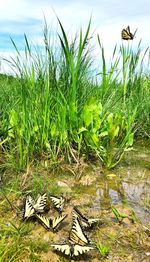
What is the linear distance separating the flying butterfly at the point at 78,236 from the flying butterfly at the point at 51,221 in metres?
0.13

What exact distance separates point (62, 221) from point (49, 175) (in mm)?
759

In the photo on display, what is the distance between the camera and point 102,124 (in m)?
3.43

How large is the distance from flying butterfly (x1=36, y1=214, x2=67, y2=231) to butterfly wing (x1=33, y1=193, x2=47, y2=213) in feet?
0.27

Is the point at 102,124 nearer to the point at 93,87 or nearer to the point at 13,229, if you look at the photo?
the point at 93,87

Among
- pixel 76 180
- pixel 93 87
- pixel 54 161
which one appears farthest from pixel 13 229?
pixel 93 87

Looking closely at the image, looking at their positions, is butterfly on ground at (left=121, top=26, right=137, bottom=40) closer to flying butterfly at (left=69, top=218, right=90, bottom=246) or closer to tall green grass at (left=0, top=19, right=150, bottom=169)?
tall green grass at (left=0, top=19, right=150, bottom=169)

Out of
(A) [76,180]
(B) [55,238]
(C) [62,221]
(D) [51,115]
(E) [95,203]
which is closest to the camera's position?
(B) [55,238]

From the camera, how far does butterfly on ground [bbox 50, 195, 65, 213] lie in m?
2.22

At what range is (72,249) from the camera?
5.89ft

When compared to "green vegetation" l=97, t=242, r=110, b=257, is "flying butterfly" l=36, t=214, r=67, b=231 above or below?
above

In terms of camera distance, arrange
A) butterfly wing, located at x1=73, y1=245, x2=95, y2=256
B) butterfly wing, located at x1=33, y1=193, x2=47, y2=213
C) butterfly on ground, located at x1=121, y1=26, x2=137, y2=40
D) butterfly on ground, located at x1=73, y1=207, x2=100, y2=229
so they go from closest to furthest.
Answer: butterfly wing, located at x1=73, y1=245, x2=95, y2=256 < butterfly on ground, located at x1=73, y1=207, x2=100, y2=229 < butterfly wing, located at x1=33, y1=193, x2=47, y2=213 < butterfly on ground, located at x1=121, y1=26, x2=137, y2=40

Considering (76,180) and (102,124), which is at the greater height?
(102,124)

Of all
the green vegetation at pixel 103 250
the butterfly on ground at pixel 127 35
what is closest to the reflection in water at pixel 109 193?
the green vegetation at pixel 103 250

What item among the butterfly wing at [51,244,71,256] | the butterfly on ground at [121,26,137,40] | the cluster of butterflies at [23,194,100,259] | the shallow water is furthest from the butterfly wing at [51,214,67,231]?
the butterfly on ground at [121,26,137,40]
